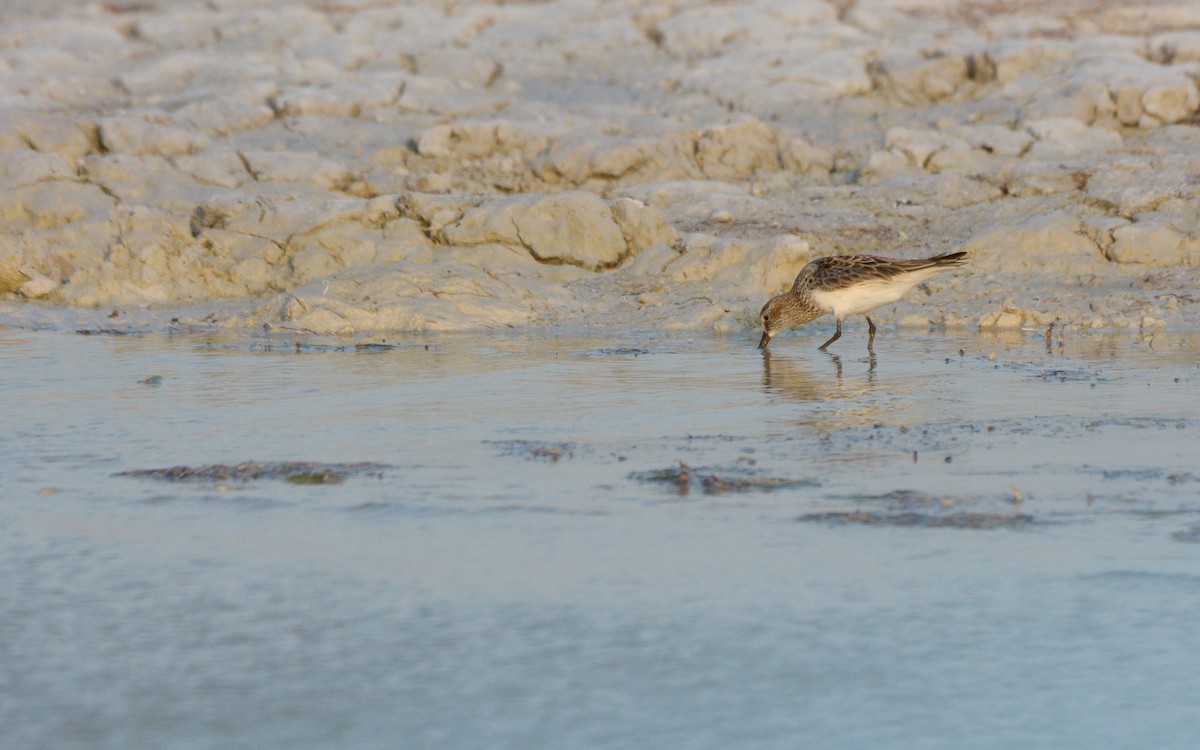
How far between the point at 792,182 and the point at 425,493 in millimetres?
12724

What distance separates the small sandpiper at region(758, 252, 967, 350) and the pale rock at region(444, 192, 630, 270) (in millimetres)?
3091

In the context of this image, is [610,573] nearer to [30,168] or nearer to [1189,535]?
[1189,535]

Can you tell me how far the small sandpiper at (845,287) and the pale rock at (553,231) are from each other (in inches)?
122

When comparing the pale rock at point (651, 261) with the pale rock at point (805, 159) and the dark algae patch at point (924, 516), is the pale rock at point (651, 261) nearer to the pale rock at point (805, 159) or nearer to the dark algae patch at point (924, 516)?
the pale rock at point (805, 159)

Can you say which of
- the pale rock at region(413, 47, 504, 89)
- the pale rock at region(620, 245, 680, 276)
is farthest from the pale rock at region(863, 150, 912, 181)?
the pale rock at region(413, 47, 504, 89)

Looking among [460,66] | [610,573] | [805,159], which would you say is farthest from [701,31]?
[610,573]

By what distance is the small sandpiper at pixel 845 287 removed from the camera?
10938mm

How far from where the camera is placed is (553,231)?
46.3ft

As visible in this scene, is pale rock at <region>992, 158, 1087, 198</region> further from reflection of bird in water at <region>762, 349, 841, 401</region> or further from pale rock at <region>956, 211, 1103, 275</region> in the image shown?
reflection of bird in water at <region>762, 349, 841, 401</region>

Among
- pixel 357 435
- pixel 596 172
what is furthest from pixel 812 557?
pixel 596 172

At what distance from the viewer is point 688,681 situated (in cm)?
333

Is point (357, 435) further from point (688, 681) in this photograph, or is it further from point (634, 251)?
point (634, 251)

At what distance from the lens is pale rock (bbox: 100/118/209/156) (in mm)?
17625

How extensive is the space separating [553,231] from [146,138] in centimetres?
641
